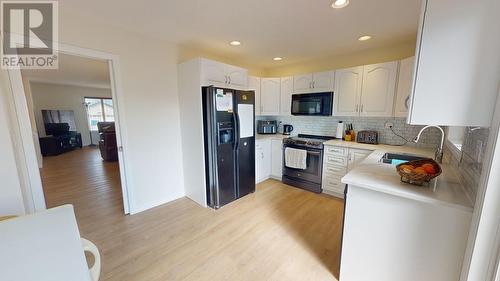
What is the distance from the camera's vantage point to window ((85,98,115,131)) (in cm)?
812

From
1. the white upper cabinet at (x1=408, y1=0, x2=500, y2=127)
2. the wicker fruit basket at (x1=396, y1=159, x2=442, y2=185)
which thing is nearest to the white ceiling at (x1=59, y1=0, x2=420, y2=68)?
the white upper cabinet at (x1=408, y1=0, x2=500, y2=127)

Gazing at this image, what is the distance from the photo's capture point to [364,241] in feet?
4.65

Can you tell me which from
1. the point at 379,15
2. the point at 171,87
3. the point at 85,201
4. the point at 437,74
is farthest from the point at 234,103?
the point at 85,201

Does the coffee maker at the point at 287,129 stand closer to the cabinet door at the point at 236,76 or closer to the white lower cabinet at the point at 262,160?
the white lower cabinet at the point at 262,160

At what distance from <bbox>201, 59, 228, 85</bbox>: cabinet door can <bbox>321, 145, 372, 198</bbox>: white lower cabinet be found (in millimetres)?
1986

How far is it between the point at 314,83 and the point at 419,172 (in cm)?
249

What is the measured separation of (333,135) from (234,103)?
79.2 inches

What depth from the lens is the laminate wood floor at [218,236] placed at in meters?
1.72

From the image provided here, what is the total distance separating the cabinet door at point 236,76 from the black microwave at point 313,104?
107 centimetres

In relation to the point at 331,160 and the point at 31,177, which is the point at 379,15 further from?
the point at 31,177

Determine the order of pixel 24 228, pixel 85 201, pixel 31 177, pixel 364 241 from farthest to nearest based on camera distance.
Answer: pixel 85 201 → pixel 31 177 → pixel 364 241 → pixel 24 228

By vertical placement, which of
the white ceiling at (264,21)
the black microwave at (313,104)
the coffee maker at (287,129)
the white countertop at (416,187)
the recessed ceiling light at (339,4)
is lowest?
the white countertop at (416,187)

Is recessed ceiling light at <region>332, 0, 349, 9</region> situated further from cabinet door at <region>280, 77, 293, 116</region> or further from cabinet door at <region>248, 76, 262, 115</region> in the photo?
cabinet door at <region>248, 76, 262, 115</region>

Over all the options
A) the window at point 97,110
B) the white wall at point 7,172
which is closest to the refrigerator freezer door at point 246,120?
the white wall at point 7,172
